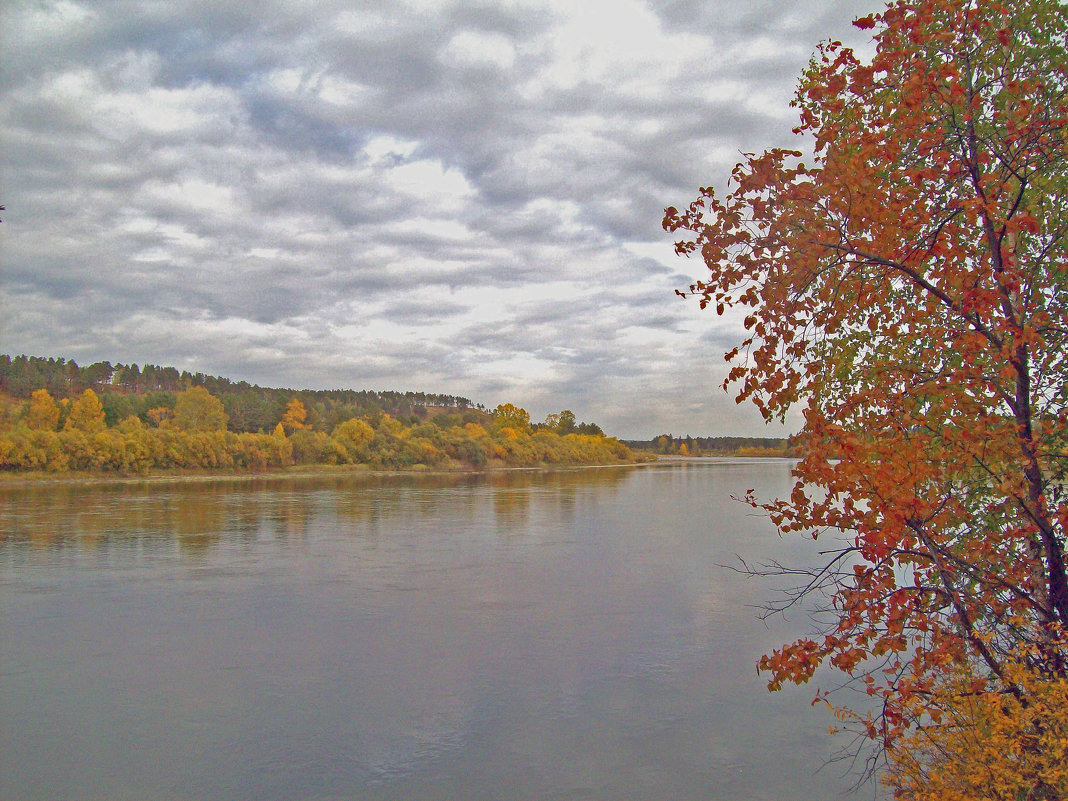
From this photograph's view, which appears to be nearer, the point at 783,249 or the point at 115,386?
the point at 783,249

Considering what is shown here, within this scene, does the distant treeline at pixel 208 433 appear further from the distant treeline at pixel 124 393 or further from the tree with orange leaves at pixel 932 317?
the tree with orange leaves at pixel 932 317

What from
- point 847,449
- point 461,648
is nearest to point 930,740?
point 847,449

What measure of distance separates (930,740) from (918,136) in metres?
3.40

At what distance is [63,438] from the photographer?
4747 cm

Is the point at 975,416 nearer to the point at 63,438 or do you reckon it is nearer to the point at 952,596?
the point at 952,596

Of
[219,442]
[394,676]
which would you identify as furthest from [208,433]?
[394,676]

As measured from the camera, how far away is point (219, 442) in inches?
2231

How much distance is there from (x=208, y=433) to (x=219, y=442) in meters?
1.05

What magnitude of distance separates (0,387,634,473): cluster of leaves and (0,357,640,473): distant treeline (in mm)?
78

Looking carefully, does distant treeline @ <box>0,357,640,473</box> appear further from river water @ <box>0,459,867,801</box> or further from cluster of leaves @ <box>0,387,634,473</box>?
river water @ <box>0,459,867,801</box>

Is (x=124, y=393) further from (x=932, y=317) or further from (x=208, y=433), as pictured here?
(x=932, y=317)

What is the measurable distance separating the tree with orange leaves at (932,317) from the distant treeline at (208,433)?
51.1 meters

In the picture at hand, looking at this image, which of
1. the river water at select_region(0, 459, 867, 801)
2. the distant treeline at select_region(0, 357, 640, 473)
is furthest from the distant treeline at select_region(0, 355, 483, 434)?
the river water at select_region(0, 459, 867, 801)

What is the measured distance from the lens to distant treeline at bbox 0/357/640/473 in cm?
4925
